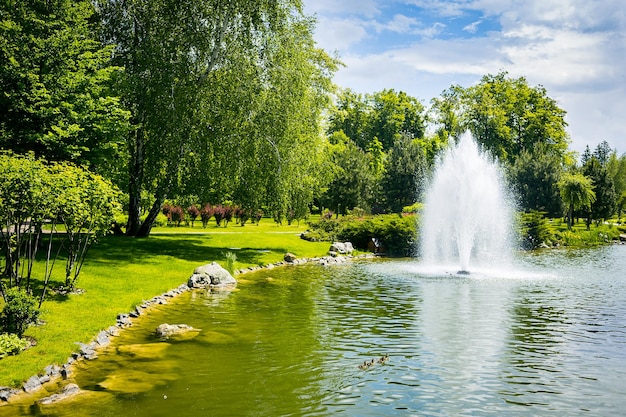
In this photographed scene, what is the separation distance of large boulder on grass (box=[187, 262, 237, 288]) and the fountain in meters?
12.1

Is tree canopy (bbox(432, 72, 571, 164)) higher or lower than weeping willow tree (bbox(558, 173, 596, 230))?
higher

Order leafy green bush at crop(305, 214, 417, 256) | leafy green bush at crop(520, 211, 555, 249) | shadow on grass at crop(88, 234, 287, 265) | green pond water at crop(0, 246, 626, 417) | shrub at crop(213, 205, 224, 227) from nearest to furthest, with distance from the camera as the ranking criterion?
green pond water at crop(0, 246, 626, 417) → shadow on grass at crop(88, 234, 287, 265) → leafy green bush at crop(305, 214, 417, 256) → leafy green bush at crop(520, 211, 555, 249) → shrub at crop(213, 205, 224, 227)

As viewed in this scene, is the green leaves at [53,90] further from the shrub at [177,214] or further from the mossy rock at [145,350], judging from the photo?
the shrub at [177,214]

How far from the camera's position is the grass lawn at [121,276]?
11.8 metres

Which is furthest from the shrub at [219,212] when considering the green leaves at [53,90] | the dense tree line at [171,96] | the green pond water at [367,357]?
the green pond water at [367,357]

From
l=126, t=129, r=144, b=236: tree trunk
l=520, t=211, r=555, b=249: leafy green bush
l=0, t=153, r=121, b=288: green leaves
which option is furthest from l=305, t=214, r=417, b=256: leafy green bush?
l=0, t=153, r=121, b=288: green leaves

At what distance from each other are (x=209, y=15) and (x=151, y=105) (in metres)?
5.59

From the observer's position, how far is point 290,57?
1127 inches

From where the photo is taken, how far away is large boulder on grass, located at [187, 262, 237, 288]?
2152 centimetres

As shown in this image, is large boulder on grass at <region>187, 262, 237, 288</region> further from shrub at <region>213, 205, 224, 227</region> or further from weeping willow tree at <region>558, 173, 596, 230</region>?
weeping willow tree at <region>558, 173, 596, 230</region>

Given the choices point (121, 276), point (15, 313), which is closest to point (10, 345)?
point (15, 313)

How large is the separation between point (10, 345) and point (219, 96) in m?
18.2

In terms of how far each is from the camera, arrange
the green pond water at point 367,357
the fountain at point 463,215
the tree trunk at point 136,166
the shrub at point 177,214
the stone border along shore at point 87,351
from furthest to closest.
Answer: the shrub at point 177,214, the fountain at point 463,215, the tree trunk at point 136,166, the stone border along shore at point 87,351, the green pond water at point 367,357

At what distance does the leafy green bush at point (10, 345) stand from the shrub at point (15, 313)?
20.8 inches
